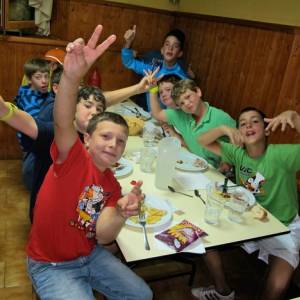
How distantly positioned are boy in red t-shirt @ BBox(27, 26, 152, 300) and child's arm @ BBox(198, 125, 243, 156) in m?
0.82

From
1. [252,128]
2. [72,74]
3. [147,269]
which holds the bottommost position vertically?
[147,269]

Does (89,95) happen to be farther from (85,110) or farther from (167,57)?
(167,57)

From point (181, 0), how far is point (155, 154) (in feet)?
8.99

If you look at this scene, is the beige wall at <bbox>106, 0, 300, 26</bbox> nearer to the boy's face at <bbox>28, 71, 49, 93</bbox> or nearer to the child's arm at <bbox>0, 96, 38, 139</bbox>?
the boy's face at <bbox>28, 71, 49, 93</bbox>

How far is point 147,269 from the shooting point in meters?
2.26

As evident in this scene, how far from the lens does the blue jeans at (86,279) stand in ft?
4.09

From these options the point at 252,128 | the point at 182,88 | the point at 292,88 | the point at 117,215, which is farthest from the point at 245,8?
the point at 117,215

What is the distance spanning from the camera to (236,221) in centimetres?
149

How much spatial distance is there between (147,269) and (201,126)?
1.02 metres

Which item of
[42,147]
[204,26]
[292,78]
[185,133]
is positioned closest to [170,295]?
[185,133]

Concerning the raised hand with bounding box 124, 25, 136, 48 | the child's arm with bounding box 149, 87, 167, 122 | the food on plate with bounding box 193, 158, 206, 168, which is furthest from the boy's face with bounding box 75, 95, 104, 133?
the raised hand with bounding box 124, 25, 136, 48

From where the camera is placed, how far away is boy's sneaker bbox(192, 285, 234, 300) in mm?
1892

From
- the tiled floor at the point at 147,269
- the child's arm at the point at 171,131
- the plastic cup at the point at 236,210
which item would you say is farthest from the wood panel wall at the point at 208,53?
the plastic cup at the point at 236,210

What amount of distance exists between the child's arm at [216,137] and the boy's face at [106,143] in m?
0.83
